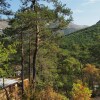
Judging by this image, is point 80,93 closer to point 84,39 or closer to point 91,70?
point 91,70

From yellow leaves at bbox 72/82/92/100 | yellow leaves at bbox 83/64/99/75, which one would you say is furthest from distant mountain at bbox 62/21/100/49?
yellow leaves at bbox 72/82/92/100

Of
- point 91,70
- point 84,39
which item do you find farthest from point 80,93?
point 84,39

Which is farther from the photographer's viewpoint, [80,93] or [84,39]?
[84,39]

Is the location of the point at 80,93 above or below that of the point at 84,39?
below

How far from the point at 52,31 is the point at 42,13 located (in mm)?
2814

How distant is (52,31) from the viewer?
1062 inches

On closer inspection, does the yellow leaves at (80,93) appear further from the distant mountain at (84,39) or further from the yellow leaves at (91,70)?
the distant mountain at (84,39)

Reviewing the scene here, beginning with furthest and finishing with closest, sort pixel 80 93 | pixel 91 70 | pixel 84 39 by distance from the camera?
pixel 84 39 < pixel 91 70 < pixel 80 93

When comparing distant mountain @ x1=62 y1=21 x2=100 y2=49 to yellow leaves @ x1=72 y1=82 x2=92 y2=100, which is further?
distant mountain @ x1=62 y1=21 x2=100 y2=49

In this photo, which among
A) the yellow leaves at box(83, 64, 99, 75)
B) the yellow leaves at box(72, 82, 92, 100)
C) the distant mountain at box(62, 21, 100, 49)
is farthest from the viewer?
the distant mountain at box(62, 21, 100, 49)

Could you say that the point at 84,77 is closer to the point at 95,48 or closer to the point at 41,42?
the point at 95,48

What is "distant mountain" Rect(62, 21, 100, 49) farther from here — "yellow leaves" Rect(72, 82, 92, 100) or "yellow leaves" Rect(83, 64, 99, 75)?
"yellow leaves" Rect(72, 82, 92, 100)

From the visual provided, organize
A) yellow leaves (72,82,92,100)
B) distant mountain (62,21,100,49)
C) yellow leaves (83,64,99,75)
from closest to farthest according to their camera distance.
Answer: yellow leaves (72,82,92,100) → yellow leaves (83,64,99,75) → distant mountain (62,21,100,49)

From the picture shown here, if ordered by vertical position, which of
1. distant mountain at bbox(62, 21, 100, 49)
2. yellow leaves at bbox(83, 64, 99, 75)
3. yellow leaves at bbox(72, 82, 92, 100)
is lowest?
yellow leaves at bbox(72, 82, 92, 100)
